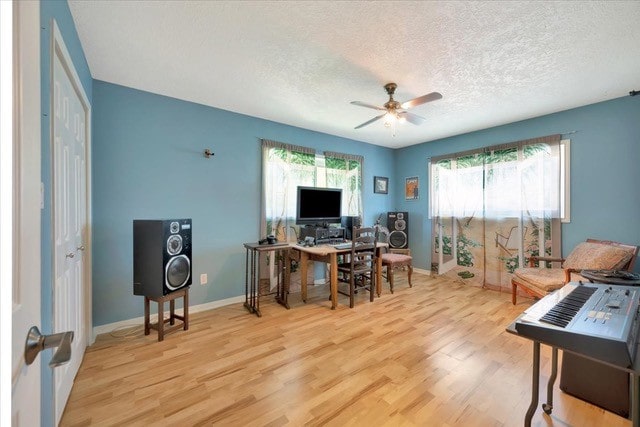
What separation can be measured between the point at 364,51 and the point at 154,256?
245cm

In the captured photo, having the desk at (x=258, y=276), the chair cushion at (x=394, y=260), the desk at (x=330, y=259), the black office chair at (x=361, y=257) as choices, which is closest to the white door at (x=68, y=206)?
the desk at (x=258, y=276)

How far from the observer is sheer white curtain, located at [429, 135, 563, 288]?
3357mm

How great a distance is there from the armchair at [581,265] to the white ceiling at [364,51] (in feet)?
5.30

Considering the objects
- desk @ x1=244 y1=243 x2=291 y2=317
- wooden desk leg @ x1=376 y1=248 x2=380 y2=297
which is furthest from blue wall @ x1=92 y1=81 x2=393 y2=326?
wooden desk leg @ x1=376 y1=248 x2=380 y2=297

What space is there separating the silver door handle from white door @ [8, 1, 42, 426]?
0.01m

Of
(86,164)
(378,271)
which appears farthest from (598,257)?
(86,164)

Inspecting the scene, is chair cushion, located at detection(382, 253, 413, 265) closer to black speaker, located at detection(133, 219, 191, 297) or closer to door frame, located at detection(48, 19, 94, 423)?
black speaker, located at detection(133, 219, 191, 297)

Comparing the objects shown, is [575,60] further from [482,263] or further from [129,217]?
[129,217]

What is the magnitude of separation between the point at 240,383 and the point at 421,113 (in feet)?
11.3

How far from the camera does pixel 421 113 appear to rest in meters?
3.33

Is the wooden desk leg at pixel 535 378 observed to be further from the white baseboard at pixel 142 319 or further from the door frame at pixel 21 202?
the white baseboard at pixel 142 319

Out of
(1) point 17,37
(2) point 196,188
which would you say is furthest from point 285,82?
(1) point 17,37

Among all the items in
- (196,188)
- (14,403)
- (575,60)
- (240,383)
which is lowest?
(240,383)

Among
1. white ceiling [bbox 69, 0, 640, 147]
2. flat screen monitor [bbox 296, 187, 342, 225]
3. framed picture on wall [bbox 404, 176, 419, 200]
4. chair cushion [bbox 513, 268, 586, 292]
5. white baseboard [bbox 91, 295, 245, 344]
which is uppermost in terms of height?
white ceiling [bbox 69, 0, 640, 147]
